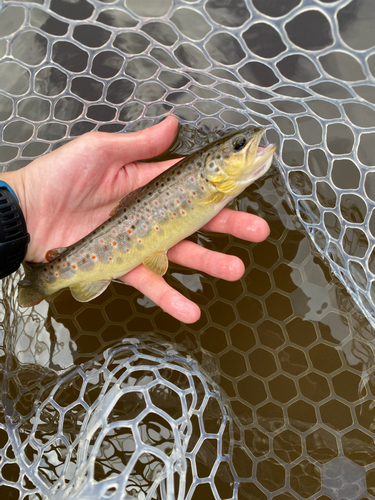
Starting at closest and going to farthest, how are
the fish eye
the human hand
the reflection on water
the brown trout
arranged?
the fish eye
the brown trout
the human hand
the reflection on water

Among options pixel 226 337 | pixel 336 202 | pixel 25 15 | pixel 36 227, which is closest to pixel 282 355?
pixel 226 337

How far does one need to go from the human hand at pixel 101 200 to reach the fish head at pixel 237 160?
0.26 m

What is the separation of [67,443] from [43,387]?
1.45ft

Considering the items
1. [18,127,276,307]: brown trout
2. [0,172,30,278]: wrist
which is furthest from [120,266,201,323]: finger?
[0,172,30,278]: wrist

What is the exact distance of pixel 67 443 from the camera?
2303 millimetres

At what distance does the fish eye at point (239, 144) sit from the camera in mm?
2000

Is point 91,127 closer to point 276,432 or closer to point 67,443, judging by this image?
point 67,443

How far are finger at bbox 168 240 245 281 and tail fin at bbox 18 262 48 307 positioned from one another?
2.76ft

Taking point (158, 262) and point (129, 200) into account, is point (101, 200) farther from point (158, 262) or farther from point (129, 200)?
point (158, 262)

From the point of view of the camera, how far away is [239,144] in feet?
6.59

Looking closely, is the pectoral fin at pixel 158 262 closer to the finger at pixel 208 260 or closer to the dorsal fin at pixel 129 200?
the finger at pixel 208 260

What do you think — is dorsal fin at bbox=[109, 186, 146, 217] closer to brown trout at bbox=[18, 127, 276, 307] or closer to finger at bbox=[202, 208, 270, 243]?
brown trout at bbox=[18, 127, 276, 307]

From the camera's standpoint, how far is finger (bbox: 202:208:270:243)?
2180 mm

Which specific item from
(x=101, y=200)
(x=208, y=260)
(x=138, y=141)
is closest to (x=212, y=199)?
(x=208, y=260)
